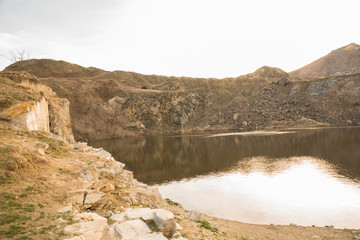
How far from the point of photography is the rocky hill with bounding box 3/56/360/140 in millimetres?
74062

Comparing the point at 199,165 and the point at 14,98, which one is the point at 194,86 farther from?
the point at 14,98

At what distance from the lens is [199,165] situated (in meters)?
32.6

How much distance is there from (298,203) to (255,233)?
297 inches

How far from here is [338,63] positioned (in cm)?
15588

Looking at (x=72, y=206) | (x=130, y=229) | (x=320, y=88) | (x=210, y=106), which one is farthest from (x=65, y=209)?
(x=320, y=88)

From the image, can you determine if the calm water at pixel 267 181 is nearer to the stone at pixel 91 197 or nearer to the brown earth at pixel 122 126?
the brown earth at pixel 122 126

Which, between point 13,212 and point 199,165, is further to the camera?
point 199,165

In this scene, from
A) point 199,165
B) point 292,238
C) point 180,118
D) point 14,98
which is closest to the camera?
point 292,238

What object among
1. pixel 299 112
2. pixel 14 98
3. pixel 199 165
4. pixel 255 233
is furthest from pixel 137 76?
pixel 255 233

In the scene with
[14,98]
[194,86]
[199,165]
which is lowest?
[199,165]

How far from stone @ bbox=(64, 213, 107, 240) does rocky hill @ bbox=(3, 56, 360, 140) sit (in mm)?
62020

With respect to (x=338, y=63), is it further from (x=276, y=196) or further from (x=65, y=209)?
(x=65, y=209)

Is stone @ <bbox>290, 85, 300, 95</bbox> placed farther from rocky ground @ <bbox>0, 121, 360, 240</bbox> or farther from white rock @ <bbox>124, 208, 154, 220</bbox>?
white rock @ <bbox>124, 208, 154, 220</bbox>

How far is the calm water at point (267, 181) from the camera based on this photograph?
16781mm
